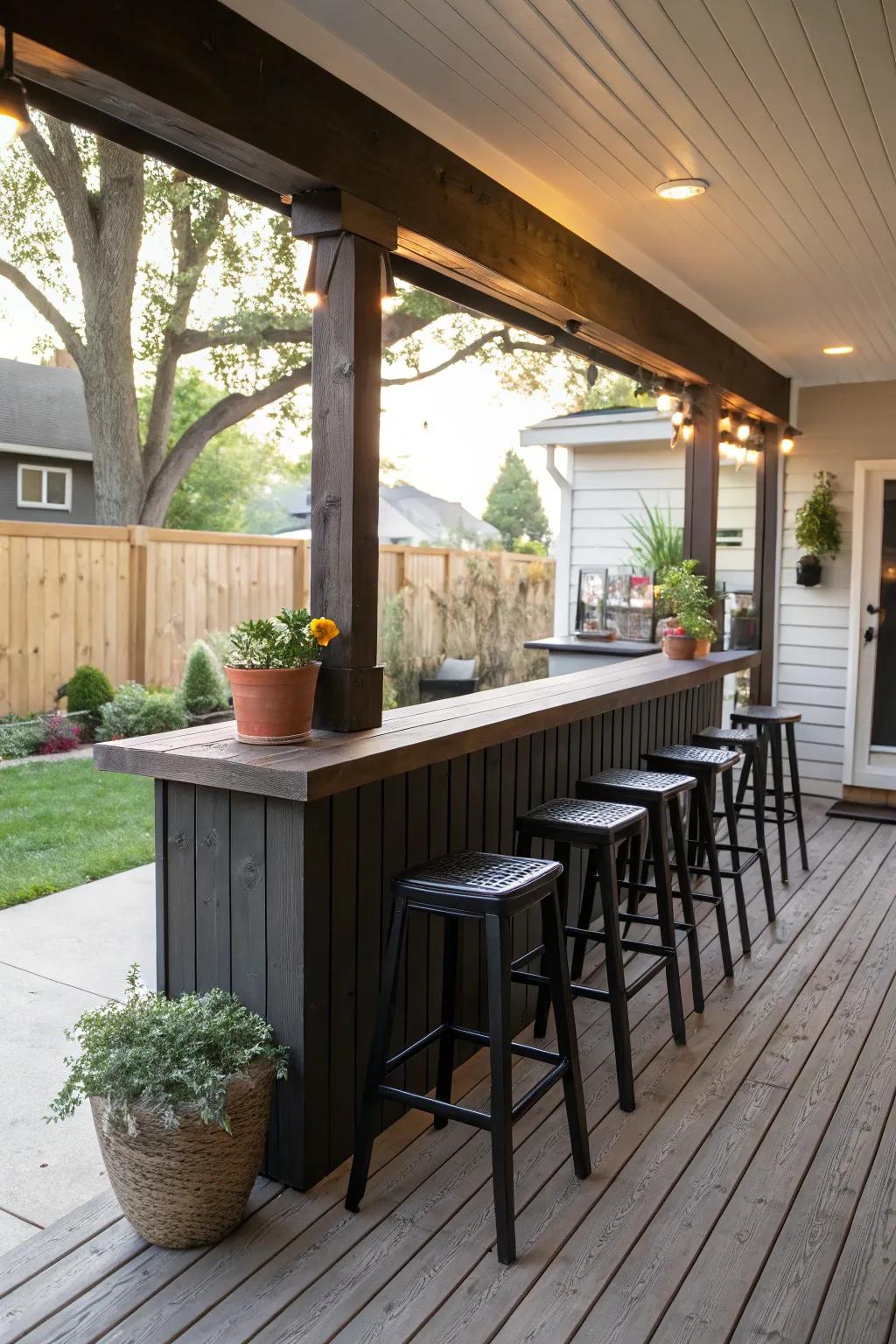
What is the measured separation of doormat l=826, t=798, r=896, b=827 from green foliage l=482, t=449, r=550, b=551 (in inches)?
1039

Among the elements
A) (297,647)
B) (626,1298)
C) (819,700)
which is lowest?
(626,1298)

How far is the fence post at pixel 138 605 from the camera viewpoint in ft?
26.4

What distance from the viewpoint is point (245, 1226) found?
2.31 metres

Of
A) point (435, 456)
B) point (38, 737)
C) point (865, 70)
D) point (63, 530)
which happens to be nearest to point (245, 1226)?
point (865, 70)

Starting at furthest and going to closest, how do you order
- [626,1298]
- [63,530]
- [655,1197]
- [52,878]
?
[63,530], [52,878], [655,1197], [626,1298]

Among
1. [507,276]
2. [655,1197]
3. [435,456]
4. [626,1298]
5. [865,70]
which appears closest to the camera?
[626,1298]

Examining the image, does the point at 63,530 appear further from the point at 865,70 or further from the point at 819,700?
the point at 865,70

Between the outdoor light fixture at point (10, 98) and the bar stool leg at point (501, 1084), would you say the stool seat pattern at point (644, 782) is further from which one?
the outdoor light fixture at point (10, 98)

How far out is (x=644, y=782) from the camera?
3.44 metres

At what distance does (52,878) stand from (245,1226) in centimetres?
287

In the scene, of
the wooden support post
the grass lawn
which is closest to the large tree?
the grass lawn

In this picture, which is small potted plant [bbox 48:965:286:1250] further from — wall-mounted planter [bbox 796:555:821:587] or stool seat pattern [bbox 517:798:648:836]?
wall-mounted planter [bbox 796:555:821:587]

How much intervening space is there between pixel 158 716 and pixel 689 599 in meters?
3.69

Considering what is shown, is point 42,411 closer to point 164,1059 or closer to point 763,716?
point 763,716
